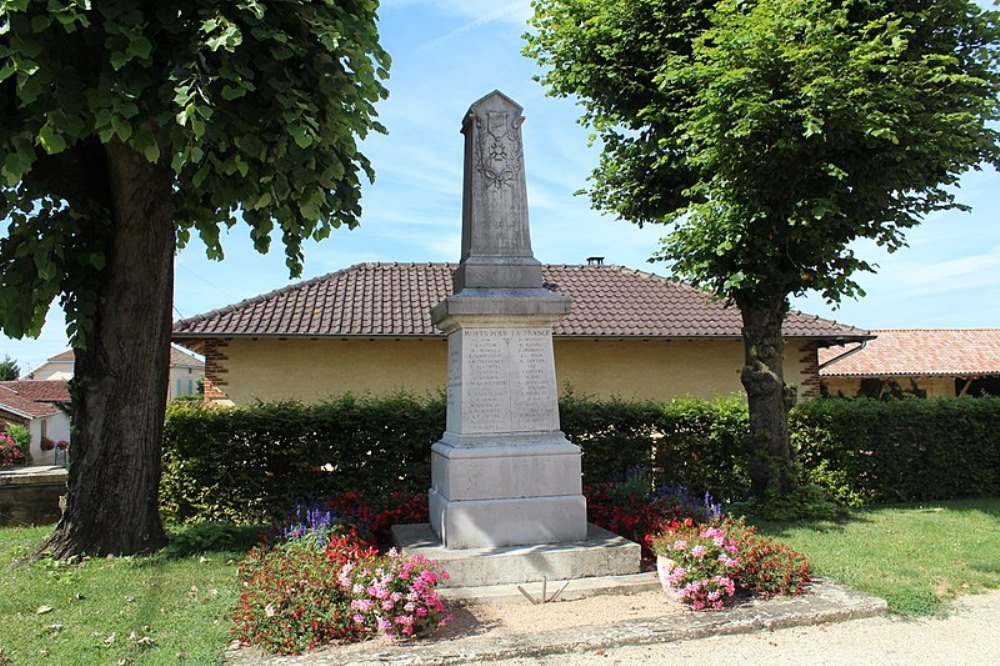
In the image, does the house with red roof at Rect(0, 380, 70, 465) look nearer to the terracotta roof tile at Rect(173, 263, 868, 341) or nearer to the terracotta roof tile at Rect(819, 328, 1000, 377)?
the terracotta roof tile at Rect(173, 263, 868, 341)

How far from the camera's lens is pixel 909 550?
6.83 metres

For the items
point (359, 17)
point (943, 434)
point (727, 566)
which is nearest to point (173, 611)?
point (727, 566)

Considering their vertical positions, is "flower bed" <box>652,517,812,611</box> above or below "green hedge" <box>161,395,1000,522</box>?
below

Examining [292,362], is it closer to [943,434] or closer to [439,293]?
[439,293]

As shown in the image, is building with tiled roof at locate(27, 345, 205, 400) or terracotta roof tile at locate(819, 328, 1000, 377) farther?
building with tiled roof at locate(27, 345, 205, 400)

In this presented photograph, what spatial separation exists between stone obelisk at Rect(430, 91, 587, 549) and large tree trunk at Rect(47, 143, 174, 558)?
264 centimetres

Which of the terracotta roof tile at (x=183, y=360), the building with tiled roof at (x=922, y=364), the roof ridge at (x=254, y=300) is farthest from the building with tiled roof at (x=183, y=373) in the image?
the building with tiled roof at (x=922, y=364)

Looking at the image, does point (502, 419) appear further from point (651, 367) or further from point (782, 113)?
point (651, 367)

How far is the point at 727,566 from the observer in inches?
198

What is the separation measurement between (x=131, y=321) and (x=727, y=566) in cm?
544

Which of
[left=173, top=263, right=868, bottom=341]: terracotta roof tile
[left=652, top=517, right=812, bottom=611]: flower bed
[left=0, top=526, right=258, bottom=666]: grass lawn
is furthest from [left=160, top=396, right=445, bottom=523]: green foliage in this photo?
[left=173, top=263, right=868, bottom=341]: terracotta roof tile

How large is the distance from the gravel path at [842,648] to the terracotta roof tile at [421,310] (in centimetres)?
826

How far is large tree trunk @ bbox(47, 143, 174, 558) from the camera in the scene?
20.8 ft

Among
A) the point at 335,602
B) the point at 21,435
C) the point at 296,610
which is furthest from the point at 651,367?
the point at 21,435
